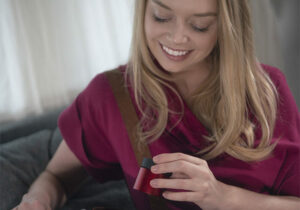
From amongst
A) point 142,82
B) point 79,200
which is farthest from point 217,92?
point 79,200

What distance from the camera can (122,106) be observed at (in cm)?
108

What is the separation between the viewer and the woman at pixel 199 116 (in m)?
0.92

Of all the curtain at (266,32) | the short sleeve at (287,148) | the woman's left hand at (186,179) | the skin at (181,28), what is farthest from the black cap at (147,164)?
the curtain at (266,32)

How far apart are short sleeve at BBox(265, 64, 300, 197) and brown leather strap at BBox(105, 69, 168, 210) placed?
369 mm

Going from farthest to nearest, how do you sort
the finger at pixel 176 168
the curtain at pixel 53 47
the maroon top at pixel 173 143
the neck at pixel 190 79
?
the curtain at pixel 53 47 → the neck at pixel 190 79 → the maroon top at pixel 173 143 → the finger at pixel 176 168

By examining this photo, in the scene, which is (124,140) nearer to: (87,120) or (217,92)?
(87,120)

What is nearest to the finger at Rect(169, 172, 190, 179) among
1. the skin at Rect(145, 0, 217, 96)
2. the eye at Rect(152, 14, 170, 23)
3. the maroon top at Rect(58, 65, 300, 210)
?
the maroon top at Rect(58, 65, 300, 210)

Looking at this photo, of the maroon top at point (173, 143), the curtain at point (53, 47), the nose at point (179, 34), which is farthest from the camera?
the curtain at point (53, 47)

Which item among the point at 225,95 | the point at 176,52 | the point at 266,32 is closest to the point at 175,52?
the point at 176,52

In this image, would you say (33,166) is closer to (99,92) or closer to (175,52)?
(99,92)

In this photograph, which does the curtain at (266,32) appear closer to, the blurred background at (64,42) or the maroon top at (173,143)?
the blurred background at (64,42)

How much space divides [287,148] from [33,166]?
902 mm

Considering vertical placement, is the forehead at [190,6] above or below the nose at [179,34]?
above

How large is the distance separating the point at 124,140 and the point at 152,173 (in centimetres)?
27
